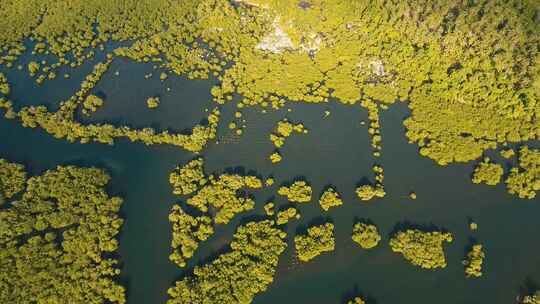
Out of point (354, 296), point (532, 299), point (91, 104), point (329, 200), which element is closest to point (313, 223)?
point (329, 200)

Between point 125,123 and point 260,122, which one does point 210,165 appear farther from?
point 125,123

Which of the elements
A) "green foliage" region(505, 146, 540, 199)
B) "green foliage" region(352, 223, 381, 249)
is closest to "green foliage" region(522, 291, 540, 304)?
"green foliage" region(505, 146, 540, 199)

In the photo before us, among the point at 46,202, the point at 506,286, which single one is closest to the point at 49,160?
the point at 46,202

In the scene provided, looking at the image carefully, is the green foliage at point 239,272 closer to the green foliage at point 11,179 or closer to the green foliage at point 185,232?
the green foliage at point 185,232

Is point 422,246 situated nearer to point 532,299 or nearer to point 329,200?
point 532,299

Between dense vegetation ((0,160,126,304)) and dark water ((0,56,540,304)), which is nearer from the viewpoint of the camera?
dense vegetation ((0,160,126,304))

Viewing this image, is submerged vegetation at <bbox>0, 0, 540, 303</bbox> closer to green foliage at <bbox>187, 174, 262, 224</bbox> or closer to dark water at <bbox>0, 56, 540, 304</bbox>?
green foliage at <bbox>187, 174, 262, 224</bbox>

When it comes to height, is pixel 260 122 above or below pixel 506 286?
above
